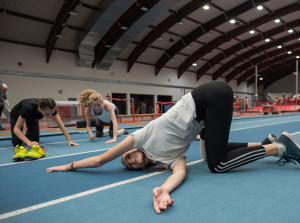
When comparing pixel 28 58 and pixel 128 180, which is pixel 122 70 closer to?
pixel 28 58

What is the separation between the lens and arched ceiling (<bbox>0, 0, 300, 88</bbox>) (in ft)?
38.5

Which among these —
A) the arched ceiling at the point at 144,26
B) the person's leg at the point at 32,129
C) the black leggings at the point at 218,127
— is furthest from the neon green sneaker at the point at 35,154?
the arched ceiling at the point at 144,26

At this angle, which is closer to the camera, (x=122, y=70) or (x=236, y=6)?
(x=236, y=6)

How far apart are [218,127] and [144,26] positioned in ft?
40.7

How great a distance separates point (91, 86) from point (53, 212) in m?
16.6

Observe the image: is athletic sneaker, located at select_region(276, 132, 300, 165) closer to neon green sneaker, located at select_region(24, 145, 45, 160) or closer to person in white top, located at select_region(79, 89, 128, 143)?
person in white top, located at select_region(79, 89, 128, 143)

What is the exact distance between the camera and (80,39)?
14.2 meters

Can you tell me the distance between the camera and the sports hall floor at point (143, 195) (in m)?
1.45

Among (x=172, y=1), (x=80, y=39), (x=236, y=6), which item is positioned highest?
(x=236, y=6)

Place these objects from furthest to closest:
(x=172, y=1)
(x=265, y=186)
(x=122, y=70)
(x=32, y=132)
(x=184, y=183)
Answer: (x=122, y=70) → (x=172, y=1) → (x=32, y=132) → (x=184, y=183) → (x=265, y=186)

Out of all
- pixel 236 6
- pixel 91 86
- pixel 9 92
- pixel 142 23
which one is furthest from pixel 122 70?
pixel 236 6

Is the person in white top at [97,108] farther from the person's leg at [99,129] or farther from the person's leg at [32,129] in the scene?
the person's leg at [32,129]

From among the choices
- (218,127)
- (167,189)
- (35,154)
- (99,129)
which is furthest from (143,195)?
(99,129)

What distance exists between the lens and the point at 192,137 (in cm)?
230
